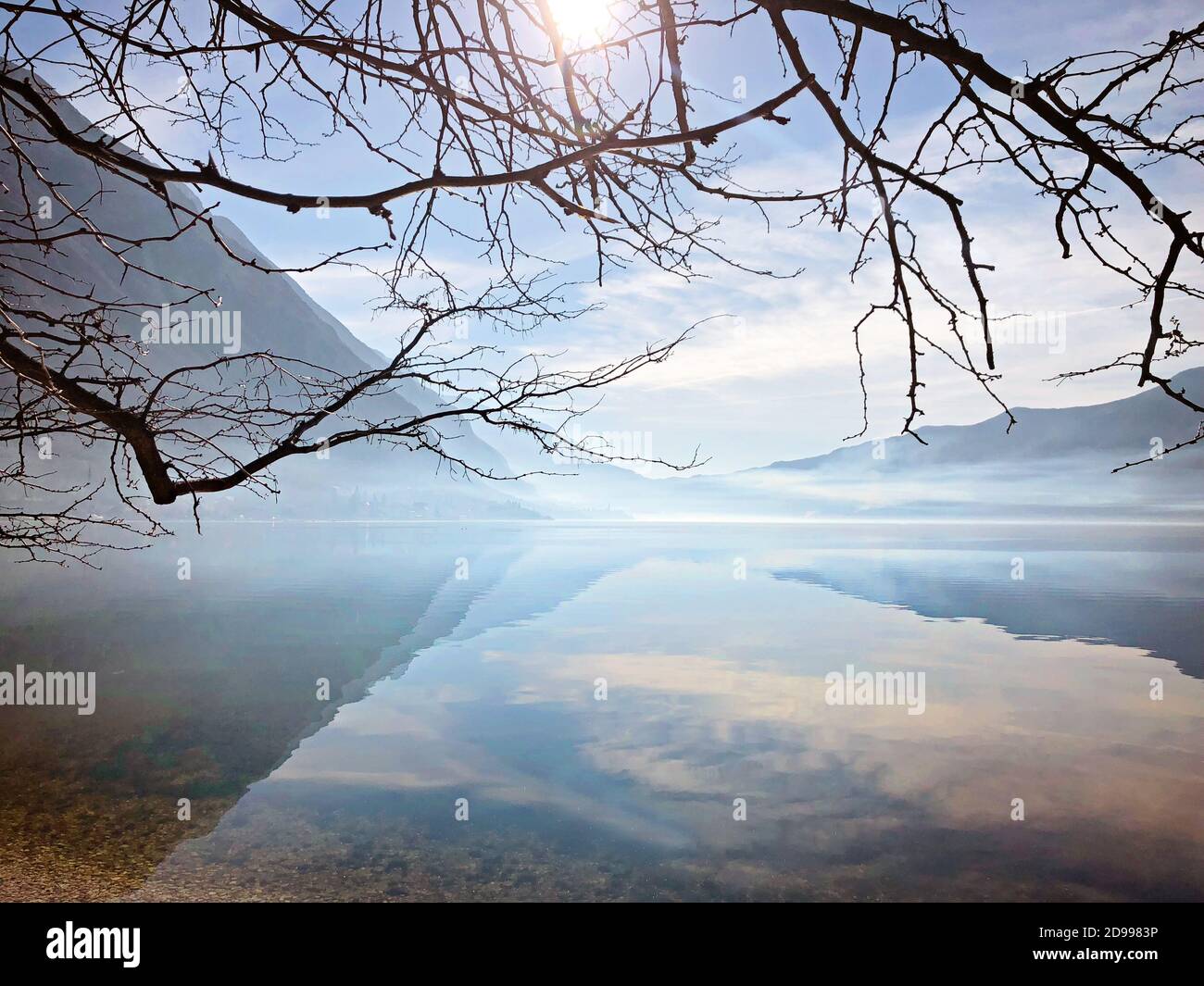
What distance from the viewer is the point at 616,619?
21.9 meters

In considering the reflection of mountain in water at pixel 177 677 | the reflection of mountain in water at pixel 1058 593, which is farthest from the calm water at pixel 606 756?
the reflection of mountain in water at pixel 1058 593

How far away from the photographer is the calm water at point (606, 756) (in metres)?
6.34

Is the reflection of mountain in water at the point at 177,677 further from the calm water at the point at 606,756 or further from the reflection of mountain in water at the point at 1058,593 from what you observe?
the reflection of mountain in water at the point at 1058,593

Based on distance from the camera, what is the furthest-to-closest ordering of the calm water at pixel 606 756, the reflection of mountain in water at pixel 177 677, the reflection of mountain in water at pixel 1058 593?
the reflection of mountain in water at pixel 1058 593
the reflection of mountain in water at pixel 177 677
the calm water at pixel 606 756

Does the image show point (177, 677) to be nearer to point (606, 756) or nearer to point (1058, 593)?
point (606, 756)

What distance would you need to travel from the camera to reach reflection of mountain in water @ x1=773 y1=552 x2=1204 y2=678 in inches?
768

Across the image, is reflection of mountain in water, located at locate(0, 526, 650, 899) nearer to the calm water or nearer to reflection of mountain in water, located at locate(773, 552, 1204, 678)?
the calm water

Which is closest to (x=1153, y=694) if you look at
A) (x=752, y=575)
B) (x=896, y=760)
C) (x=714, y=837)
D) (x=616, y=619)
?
(x=896, y=760)

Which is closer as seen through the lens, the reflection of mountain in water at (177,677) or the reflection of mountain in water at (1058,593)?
the reflection of mountain in water at (177,677)

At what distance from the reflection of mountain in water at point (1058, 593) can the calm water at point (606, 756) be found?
0.27m

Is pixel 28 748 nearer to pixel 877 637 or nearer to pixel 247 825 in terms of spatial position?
pixel 247 825

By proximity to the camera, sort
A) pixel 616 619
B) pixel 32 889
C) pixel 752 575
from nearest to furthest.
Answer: pixel 32 889 → pixel 616 619 → pixel 752 575

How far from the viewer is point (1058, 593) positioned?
2830 centimetres
